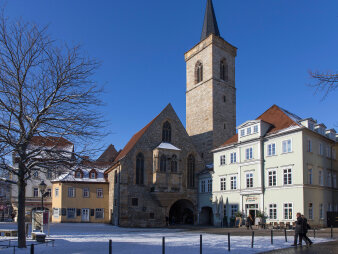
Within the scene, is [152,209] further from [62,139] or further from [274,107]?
[62,139]

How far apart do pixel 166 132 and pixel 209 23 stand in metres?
21.7

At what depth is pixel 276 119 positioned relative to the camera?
32938 mm

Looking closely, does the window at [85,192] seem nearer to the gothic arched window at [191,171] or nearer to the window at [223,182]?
the gothic arched window at [191,171]

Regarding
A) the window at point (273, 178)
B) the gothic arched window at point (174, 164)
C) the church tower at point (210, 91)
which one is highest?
the church tower at point (210, 91)

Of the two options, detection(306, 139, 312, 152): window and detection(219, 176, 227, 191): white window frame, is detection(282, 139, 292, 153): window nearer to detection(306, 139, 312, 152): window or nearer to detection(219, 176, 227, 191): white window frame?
detection(306, 139, 312, 152): window

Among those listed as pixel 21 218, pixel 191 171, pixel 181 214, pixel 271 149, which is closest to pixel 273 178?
pixel 271 149

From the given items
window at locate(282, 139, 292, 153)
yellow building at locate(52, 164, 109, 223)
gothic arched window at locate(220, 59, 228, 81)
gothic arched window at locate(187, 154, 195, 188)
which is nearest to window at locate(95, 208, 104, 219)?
yellow building at locate(52, 164, 109, 223)

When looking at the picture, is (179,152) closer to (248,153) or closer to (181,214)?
(181,214)

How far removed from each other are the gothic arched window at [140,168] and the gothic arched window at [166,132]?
3.78 meters

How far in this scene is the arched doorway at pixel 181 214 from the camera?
4256 cm

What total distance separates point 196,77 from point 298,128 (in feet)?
83.4

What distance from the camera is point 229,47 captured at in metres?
52.3

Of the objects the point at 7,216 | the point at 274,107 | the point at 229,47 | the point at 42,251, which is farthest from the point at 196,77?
the point at 42,251

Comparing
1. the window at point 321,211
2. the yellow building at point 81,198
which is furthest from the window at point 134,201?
the window at point 321,211
